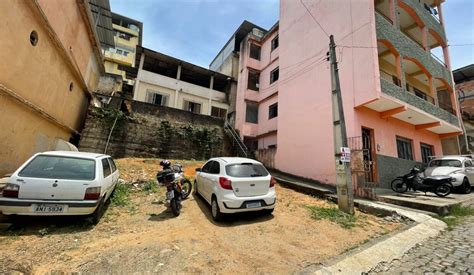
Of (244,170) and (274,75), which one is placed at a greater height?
(274,75)

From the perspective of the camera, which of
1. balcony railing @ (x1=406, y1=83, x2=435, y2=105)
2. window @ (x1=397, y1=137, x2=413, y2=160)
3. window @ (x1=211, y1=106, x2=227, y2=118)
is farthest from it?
window @ (x1=211, y1=106, x2=227, y2=118)

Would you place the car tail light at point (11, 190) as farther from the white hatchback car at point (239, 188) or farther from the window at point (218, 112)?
the window at point (218, 112)

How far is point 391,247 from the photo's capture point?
409cm

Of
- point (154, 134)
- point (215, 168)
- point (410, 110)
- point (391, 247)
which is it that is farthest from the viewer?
point (154, 134)

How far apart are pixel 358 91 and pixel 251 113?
→ 971 centimetres

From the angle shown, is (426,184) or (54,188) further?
(426,184)

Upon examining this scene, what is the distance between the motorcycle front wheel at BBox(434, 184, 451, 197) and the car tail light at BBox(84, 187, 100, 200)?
11.7 m

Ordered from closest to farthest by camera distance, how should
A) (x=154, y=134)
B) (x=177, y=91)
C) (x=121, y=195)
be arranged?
1. (x=121, y=195)
2. (x=154, y=134)
3. (x=177, y=91)

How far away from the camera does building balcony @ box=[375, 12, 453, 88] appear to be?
32.6 feet

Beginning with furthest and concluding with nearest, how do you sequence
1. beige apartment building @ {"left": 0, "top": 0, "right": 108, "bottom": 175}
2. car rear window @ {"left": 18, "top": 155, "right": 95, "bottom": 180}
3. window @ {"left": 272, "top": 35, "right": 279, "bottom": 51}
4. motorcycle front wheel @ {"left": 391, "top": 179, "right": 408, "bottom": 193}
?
1. window @ {"left": 272, "top": 35, "right": 279, "bottom": 51}
2. motorcycle front wheel @ {"left": 391, "top": 179, "right": 408, "bottom": 193}
3. beige apartment building @ {"left": 0, "top": 0, "right": 108, "bottom": 175}
4. car rear window @ {"left": 18, "top": 155, "right": 95, "bottom": 180}

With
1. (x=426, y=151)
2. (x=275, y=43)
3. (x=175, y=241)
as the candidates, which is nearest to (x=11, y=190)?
(x=175, y=241)

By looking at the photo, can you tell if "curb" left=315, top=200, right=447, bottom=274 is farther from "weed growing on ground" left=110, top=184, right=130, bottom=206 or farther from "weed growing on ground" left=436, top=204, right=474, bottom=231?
"weed growing on ground" left=110, top=184, right=130, bottom=206

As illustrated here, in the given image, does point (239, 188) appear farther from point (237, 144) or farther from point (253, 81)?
point (253, 81)

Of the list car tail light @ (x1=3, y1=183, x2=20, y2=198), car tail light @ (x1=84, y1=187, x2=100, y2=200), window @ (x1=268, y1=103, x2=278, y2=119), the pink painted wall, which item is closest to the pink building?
the pink painted wall
